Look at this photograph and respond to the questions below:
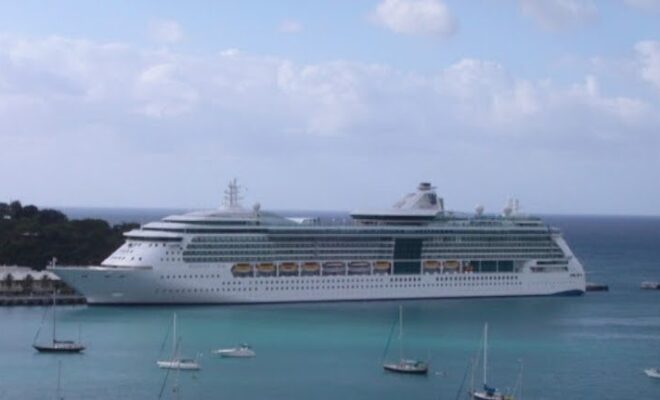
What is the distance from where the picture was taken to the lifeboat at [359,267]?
63000mm

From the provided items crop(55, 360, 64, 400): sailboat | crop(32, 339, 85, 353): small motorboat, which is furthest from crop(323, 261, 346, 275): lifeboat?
crop(55, 360, 64, 400): sailboat

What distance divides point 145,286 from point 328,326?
29.8ft

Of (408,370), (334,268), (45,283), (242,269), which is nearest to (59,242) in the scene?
(45,283)

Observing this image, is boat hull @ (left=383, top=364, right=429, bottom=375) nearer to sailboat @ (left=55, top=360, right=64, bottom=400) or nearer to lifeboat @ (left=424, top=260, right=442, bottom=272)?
sailboat @ (left=55, top=360, right=64, bottom=400)

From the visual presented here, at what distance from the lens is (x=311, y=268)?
204 feet

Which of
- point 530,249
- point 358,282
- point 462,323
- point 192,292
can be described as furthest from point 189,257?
point 530,249

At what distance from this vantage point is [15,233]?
252 feet

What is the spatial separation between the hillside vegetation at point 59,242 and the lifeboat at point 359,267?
596 inches

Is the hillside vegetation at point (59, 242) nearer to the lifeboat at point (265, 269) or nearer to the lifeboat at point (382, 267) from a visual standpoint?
the lifeboat at point (265, 269)

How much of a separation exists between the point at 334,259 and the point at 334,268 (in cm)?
42

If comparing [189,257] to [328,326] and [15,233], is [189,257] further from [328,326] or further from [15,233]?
[15,233]

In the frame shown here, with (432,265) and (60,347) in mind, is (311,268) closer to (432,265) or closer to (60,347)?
(432,265)

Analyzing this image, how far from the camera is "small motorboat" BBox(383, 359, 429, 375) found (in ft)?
137

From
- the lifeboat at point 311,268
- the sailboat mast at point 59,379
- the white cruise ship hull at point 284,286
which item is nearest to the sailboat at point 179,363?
the sailboat mast at point 59,379
